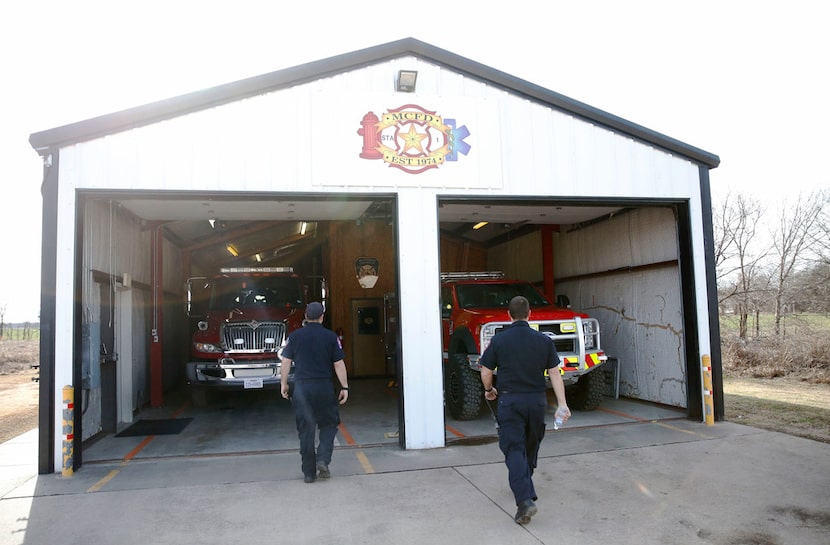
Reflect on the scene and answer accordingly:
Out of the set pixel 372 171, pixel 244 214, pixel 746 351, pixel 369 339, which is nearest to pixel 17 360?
pixel 369 339

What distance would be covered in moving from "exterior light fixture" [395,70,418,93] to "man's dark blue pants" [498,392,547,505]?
4547 mm

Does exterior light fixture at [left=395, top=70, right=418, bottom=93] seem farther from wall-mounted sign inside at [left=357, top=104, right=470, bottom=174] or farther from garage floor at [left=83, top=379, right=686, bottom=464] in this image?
garage floor at [left=83, top=379, right=686, bottom=464]

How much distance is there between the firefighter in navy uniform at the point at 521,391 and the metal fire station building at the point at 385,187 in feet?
8.46

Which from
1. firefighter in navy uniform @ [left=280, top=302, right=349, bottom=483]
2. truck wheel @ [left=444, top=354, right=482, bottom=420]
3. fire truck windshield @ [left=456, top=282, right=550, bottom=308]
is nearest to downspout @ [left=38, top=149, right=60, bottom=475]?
firefighter in navy uniform @ [left=280, top=302, right=349, bottom=483]

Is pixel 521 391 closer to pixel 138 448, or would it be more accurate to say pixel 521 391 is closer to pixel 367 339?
pixel 138 448

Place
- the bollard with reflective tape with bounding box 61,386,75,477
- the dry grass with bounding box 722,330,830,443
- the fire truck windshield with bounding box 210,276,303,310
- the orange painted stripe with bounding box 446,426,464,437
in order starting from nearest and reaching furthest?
the bollard with reflective tape with bounding box 61,386,75,477 → the orange painted stripe with bounding box 446,426,464,437 → the dry grass with bounding box 722,330,830,443 → the fire truck windshield with bounding box 210,276,303,310

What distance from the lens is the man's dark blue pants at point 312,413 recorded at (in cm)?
573

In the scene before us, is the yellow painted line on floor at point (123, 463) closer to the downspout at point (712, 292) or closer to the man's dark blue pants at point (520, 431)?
the man's dark blue pants at point (520, 431)

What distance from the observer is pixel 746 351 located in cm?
1492

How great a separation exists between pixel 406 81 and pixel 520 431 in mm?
4856

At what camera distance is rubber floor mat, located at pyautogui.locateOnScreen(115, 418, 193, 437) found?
27.9 feet

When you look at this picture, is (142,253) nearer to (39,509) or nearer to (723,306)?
(39,509)

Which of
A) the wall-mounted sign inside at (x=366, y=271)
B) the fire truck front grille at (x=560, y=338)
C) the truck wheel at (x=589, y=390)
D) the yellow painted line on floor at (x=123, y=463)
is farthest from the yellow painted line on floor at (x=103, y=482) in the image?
the wall-mounted sign inside at (x=366, y=271)

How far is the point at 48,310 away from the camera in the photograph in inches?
255
